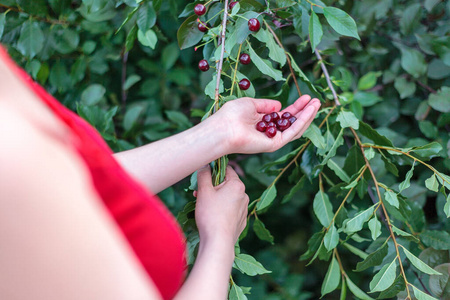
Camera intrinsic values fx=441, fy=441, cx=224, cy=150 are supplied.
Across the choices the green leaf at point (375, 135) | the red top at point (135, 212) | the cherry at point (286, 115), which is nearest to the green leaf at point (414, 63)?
the green leaf at point (375, 135)

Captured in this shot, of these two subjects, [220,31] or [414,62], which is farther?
[414,62]

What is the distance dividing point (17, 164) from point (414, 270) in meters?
1.08

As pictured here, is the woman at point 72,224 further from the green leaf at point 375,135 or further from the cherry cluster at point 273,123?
the green leaf at point 375,135

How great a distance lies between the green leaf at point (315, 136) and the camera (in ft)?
3.17

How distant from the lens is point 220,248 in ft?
2.17

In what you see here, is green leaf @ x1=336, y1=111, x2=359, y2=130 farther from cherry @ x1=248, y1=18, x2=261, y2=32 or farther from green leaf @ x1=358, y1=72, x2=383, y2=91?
green leaf @ x1=358, y1=72, x2=383, y2=91

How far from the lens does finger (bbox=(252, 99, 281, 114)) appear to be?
95 cm

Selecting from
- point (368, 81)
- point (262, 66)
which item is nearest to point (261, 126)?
point (262, 66)

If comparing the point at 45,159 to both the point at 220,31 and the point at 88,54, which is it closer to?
the point at 220,31

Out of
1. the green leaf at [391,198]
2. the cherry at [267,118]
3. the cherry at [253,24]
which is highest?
the cherry at [253,24]

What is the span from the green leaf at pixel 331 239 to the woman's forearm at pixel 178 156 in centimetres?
31

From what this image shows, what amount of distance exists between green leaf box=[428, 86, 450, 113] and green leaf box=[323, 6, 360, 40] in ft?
1.45

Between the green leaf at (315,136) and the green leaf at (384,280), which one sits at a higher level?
the green leaf at (315,136)

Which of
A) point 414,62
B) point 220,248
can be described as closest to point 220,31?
point 220,248
